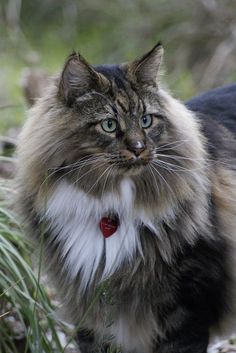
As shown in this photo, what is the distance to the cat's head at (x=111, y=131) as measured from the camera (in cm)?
256

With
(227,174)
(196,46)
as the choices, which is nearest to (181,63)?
(196,46)

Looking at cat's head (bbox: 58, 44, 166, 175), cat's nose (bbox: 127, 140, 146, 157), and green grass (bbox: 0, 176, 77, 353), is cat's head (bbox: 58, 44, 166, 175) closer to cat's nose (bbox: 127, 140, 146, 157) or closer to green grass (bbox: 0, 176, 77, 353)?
cat's nose (bbox: 127, 140, 146, 157)

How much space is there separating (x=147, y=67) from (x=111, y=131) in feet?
1.01

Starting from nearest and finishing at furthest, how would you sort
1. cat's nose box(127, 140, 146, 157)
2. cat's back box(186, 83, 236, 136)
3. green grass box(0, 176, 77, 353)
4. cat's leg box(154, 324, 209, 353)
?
cat's nose box(127, 140, 146, 157) → cat's leg box(154, 324, 209, 353) → green grass box(0, 176, 77, 353) → cat's back box(186, 83, 236, 136)

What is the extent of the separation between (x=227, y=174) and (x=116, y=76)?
62cm

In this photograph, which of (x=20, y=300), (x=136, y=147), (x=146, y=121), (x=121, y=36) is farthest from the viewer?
(x=121, y=36)

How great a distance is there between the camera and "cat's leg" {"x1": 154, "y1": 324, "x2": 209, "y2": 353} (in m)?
2.79

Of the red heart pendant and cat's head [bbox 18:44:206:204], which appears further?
the red heart pendant

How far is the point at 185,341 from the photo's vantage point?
9.19 ft

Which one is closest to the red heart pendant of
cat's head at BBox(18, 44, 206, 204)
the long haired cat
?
the long haired cat

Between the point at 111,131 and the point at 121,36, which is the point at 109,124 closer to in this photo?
the point at 111,131

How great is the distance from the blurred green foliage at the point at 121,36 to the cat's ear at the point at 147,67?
3058 mm

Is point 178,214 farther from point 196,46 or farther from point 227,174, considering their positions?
point 196,46

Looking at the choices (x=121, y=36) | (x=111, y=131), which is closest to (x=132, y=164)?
(x=111, y=131)
